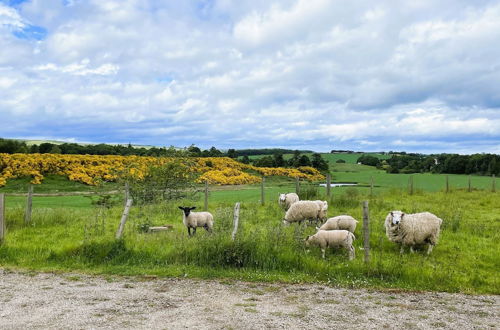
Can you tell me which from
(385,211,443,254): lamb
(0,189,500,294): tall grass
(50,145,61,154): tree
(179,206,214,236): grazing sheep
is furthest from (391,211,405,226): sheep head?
(50,145,61,154): tree

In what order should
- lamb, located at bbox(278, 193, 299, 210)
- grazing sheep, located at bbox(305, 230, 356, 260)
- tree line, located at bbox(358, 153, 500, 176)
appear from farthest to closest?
tree line, located at bbox(358, 153, 500, 176) → lamb, located at bbox(278, 193, 299, 210) → grazing sheep, located at bbox(305, 230, 356, 260)

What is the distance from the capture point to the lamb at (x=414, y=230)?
41.4ft

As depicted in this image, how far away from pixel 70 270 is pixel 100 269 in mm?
822

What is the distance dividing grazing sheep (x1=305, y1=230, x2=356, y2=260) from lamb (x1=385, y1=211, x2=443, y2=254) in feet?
6.75

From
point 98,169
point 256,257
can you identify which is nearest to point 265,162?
point 98,169

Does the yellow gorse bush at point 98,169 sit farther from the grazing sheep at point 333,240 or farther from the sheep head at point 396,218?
the sheep head at point 396,218

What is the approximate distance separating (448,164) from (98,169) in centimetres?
5405

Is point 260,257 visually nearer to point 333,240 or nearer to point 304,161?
point 333,240

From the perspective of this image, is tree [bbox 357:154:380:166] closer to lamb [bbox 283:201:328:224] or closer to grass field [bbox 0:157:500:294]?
grass field [bbox 0:157:500:294]

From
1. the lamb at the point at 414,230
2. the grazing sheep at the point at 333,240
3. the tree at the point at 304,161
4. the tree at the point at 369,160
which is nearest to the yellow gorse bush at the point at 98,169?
the tree at the point at 304,161

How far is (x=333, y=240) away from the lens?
456 inches

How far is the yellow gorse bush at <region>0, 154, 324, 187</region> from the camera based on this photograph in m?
29.7

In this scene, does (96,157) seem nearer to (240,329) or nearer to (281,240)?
(281,240)

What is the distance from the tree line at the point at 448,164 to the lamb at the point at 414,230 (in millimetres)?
52751
